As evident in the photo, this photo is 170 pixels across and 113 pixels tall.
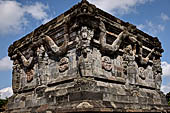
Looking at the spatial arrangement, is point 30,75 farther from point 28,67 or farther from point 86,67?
point 86,67

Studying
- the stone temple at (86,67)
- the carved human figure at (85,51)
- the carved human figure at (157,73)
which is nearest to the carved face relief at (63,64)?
the stone temple at (86,67)

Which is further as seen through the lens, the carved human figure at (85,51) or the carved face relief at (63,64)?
the carved face relief at (63,64)

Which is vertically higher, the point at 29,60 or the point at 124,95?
the point at 29,60

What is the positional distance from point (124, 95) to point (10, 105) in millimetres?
7607

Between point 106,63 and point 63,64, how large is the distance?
2.15m

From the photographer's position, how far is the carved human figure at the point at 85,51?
28.1 feet

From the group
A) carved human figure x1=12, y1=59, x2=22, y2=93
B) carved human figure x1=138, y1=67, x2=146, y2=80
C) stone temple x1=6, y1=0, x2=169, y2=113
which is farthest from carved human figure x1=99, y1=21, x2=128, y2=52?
carved human figure x1=12, y1=59, x2=22, y2=93

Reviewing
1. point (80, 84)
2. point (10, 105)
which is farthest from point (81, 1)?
point (10, 105)

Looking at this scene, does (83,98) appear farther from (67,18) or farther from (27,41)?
(27,41)

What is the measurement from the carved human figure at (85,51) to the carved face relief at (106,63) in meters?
1.20

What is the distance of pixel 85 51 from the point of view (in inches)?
341

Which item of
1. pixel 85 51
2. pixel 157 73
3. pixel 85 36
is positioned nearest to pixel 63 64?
pixel 85 51

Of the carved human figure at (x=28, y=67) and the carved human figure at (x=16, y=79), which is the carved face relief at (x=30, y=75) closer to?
the carved human figure at (x=28, y=67)

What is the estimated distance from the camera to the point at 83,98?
7.86 meters
